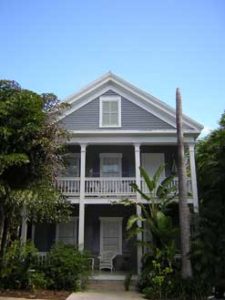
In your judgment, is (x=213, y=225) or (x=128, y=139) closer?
(x=213, y=225)

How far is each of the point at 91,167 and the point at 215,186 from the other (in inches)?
258

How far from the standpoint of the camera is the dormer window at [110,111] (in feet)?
59.1

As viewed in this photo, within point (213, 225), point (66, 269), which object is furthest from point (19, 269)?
point (213, 225)

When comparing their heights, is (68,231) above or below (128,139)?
below

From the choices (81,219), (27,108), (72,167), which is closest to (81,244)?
(81,219)

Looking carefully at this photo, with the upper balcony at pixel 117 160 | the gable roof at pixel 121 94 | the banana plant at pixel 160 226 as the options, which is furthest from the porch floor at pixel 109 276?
the gable roof at pixel 121 94

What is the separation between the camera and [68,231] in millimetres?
18922

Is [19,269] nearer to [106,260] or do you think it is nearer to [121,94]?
[106,260]

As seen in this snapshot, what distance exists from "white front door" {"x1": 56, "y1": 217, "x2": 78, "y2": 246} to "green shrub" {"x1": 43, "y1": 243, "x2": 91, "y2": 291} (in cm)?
418

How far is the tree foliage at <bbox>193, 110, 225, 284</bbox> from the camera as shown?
523 inches

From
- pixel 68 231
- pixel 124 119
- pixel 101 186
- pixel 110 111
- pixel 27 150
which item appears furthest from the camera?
pixel 68 231

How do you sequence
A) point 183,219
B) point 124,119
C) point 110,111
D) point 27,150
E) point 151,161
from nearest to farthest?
point 27,150
point 183,219
point 124,119
point 110,111
point 151,161

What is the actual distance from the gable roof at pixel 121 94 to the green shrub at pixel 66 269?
652cm

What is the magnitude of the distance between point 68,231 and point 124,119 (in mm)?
6106
